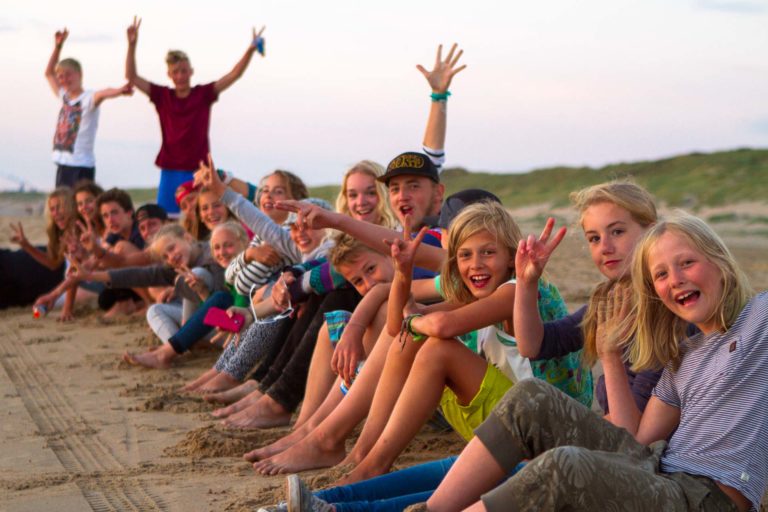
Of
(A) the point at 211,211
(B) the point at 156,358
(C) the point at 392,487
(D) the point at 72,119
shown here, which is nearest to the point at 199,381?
(B) the point at 156,358

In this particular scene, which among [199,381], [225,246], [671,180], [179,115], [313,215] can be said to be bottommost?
[199,381]

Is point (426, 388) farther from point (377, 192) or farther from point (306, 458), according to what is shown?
point (377, 192)

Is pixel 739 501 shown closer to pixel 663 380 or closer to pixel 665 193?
pixel 663 380

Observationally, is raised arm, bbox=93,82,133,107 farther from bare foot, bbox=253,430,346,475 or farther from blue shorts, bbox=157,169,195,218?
bare foot, bbox=253,430,346,475

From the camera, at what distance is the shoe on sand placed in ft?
11.2

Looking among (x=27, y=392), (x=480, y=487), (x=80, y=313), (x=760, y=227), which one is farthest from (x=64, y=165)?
(x=760, y=227)

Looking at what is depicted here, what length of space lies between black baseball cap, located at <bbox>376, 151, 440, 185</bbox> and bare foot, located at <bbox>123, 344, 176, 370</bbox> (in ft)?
8.31

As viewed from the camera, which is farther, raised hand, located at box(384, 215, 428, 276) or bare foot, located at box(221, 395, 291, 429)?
bare foot, located at box(221, 395, 291, 429)

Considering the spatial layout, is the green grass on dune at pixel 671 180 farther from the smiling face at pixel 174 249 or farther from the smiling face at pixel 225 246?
the smiling face at pixel 225 246

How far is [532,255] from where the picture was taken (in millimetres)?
3533

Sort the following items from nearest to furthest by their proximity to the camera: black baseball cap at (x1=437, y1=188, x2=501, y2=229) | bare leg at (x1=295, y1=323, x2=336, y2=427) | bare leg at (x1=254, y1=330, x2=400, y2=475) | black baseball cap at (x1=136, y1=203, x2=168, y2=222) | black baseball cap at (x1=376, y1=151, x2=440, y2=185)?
bare leg at (x1=254, y1=330, x2=400, y2=475) < black baseball cap at (x1=437, y1=188, x2=501, y2=229) < bare leg at (x1=295, y1=323, x2=336, y2=427) < black baseball cap at (x1=376, y1=151, x2=440, y2=185) < black baseball cap at (x1=136, y1=203, x2=168, y2=222)

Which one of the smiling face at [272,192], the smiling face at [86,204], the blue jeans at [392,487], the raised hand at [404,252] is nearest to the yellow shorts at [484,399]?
the blue jeans at [392,487]

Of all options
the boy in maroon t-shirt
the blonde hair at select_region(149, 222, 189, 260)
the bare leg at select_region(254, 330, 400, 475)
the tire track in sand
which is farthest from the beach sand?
the boy in maroon t-shirt

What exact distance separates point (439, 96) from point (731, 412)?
3811 millimetres
